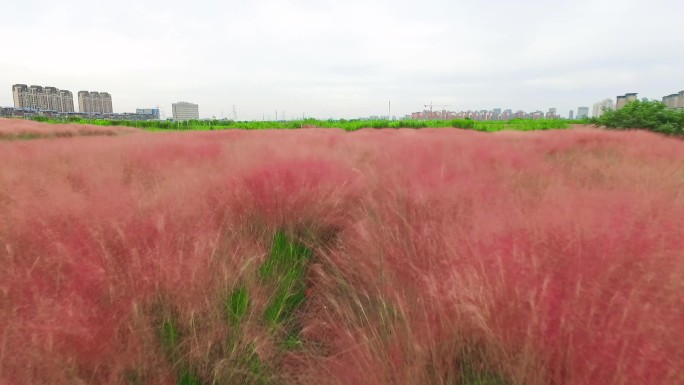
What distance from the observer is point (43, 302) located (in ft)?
3.66

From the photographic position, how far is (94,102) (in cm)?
10569

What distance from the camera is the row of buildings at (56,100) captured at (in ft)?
279

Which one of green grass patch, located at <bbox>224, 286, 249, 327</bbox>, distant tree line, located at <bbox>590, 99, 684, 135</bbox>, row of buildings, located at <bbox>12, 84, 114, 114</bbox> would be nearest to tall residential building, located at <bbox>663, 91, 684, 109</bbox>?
distant tree line, located at <bbox>590, 99, 684, 135</bbox>

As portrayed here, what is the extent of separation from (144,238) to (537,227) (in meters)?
1.99

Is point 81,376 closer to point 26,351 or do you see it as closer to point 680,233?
point 26,351

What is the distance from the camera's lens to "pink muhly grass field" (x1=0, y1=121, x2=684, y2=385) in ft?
3.25

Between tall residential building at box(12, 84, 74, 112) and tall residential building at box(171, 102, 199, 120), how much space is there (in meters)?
29.7

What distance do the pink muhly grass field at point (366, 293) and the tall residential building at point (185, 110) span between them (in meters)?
128

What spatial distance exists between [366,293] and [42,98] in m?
126

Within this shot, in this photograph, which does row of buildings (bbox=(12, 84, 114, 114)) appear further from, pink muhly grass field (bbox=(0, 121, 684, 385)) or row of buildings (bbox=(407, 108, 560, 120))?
pink muhly grass field (bbox=(0, 121, 684, 385))

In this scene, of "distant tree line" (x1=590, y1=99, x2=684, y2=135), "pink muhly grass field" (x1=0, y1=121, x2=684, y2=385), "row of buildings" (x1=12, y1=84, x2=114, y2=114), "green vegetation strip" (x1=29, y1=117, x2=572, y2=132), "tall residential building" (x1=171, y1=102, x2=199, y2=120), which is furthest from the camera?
"tall residential building" (x1=171, y1=102, x2=199, y2=120)

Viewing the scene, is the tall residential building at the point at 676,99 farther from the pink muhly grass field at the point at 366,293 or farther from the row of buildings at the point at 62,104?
the row of buildings at the point at 62,104

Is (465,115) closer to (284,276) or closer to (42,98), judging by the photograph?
(284,276)

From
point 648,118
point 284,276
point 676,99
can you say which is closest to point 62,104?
point 284,276
